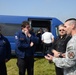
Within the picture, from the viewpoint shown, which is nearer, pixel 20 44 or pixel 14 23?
pixel 20 44

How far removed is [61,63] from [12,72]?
6.62 metres

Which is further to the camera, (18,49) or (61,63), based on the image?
(18,49)

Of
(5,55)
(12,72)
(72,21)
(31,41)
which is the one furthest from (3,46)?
(12,72)

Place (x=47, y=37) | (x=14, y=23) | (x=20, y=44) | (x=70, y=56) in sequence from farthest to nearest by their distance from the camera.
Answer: (x=14, y=23) → (x=47, y=37) → (x=20, y=44) → (x=70, y=56)

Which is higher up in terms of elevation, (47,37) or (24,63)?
(24,63)

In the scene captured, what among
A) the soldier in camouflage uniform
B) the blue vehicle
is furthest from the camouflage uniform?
the blue vehicle

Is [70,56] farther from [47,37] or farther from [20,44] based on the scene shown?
[47,37]

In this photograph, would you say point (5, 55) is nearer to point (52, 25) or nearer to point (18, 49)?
point (18, 49)

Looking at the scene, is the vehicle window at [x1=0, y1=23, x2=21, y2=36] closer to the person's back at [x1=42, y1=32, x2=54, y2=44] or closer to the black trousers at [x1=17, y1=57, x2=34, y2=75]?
the person's back at [x1=42, y1=32, x2=54, y2=44]

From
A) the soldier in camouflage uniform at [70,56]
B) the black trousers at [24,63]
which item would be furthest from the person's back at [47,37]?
the soldier in camouflage uniform at [70,56]

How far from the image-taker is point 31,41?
727cm

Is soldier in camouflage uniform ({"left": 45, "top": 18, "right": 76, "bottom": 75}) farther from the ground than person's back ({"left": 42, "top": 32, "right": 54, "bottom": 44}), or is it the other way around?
soldier in camouflage uniform ({"left": 45, "top": 18, "right": 76, "bottom": 75})

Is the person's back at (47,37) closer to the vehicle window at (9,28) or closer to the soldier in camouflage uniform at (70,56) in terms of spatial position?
the vehicle window at (9,28)

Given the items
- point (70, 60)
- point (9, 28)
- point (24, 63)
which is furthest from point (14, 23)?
point (70, 60)
